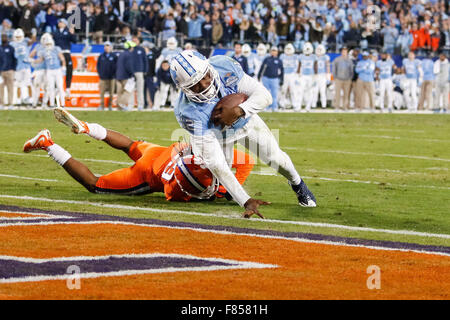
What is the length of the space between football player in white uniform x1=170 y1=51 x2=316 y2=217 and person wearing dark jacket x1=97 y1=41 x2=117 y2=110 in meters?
15.9

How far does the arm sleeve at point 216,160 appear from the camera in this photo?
7117mm

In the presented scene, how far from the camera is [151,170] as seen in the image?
27.6ft

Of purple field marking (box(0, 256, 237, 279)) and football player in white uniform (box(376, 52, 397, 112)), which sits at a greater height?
purple field marking (box(0, 256, 237, 279))

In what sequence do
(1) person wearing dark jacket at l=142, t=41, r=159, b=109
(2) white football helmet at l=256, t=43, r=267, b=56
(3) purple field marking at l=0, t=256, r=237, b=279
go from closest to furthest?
(3) purple field marking at l=0, t=256, r=237, b=279, (1) person wearing dark jacket at l=142, t=41, r=159, b=109, (2) white football helmet at l=256, t=43, r=267, b=56

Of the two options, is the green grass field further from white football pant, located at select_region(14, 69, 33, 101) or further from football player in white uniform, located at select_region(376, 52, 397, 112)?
football player in white uniform, located at select_region(376, 52, 397, 112)

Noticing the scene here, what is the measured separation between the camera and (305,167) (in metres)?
11.5

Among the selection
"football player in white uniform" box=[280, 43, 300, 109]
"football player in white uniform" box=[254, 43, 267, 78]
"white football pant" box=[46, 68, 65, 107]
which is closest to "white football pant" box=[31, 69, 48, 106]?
"white football pant" box=[46, 68, 65, 107]

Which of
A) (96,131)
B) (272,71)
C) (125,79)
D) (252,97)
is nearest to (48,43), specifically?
(125,79)

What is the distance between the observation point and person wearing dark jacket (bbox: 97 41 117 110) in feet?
76.6

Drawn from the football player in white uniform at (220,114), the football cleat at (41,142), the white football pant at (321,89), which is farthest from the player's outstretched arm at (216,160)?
Answer: the white football pant at (321,89)

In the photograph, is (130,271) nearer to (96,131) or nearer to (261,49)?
(96,131)

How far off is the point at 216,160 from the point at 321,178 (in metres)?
3.54

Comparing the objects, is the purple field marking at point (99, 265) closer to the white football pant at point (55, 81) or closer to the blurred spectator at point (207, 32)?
the white football pant at point (55, 81)
